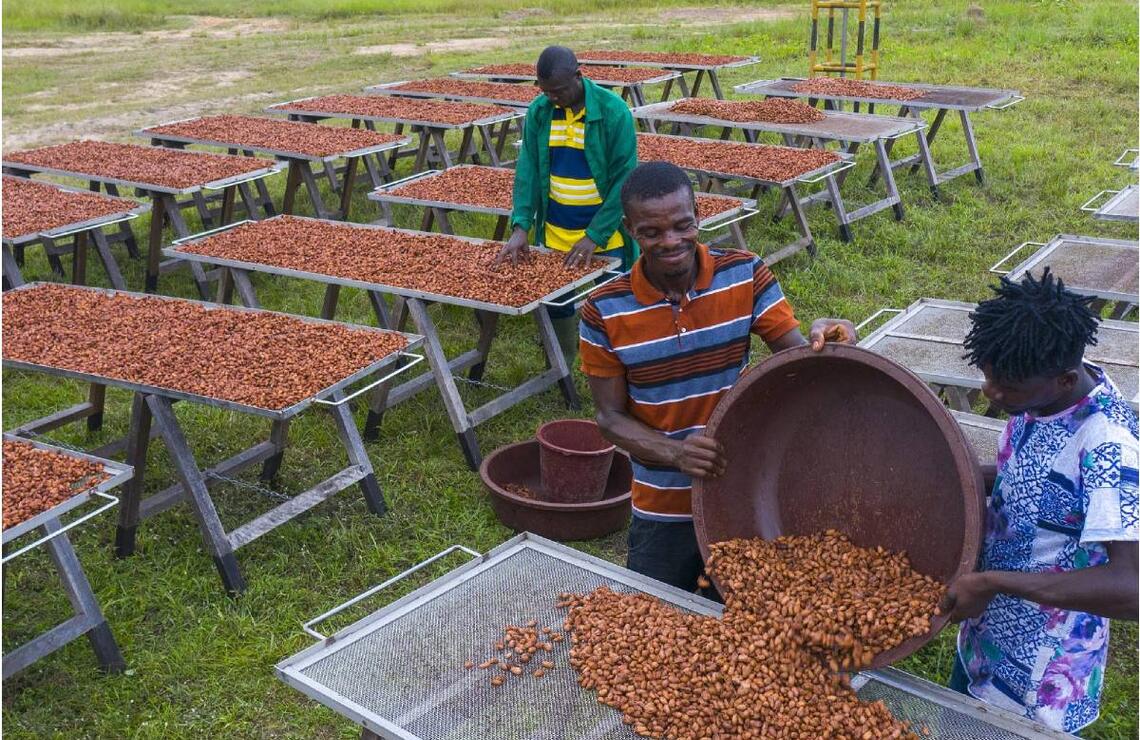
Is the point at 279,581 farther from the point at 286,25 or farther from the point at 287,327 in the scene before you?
the point at 286,25

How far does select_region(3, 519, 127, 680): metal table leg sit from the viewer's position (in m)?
3.55

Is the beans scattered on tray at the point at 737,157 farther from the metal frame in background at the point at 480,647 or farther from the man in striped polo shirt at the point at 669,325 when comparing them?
the metal frame in background at the point at 480,647

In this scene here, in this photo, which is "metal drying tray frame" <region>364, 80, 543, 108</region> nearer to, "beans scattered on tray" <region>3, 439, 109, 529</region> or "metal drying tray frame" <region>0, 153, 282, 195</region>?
"metal drying tray frame" <region>0, 153, 282, 195</region>

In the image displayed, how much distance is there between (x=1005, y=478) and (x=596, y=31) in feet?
58.3

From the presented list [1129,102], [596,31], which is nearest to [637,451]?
[1129,102]

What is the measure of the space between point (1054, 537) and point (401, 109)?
809 centimetres

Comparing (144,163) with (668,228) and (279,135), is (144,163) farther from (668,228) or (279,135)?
(668,228)

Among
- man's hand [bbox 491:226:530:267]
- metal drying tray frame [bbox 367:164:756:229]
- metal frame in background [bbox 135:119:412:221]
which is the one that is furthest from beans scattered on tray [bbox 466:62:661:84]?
man's hand [bbox 491:226:530:267]

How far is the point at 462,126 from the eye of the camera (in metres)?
8.74

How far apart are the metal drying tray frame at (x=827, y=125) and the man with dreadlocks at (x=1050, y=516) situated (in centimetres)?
619

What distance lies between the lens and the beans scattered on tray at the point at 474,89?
33.3ft

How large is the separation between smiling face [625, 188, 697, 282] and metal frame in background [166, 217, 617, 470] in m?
1.99

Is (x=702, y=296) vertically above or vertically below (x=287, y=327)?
above

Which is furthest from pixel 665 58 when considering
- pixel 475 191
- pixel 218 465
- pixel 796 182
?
pixel 218 465
